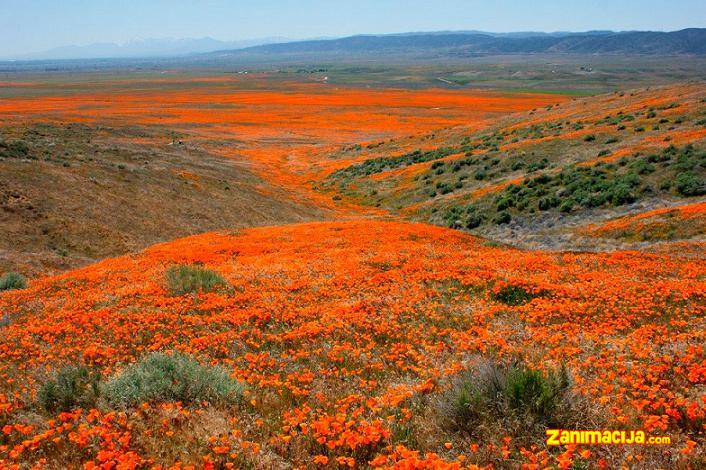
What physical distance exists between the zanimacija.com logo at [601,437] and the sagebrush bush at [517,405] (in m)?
0.22

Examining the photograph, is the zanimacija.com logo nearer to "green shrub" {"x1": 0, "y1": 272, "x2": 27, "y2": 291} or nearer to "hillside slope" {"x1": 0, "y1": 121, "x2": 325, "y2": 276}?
"green shrub" {"x1": 0, "y1": 272, "x2": 27, "y2": 291}

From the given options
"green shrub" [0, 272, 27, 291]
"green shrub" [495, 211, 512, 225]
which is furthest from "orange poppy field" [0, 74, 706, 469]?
"green shrub" [495, 211, 512, 225]

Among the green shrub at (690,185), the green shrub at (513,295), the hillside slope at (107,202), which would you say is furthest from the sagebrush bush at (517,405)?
the green shrub at (690,185)

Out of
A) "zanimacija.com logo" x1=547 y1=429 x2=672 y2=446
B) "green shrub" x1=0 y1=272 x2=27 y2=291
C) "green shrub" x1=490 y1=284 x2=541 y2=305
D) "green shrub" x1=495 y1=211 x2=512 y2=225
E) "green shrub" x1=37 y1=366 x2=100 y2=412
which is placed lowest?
"green shrub" x1=495 y1=211 x2=512 y2=225

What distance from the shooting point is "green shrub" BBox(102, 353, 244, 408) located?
6.38 meters

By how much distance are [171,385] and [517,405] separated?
14.2 ft

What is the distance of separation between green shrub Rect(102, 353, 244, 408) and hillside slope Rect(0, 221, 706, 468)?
0.47 ft

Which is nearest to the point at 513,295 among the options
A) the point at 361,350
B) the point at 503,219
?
the point at 361,350

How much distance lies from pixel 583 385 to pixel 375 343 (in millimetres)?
3570

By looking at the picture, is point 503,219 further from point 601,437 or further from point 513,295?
point 601,437

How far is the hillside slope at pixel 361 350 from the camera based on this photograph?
5254 mm

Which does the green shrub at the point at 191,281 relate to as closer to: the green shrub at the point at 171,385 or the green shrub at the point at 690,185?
the green shrub at the point at 171,385

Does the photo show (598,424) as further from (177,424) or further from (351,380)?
(177,424)

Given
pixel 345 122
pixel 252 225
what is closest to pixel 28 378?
pixel 252 225
